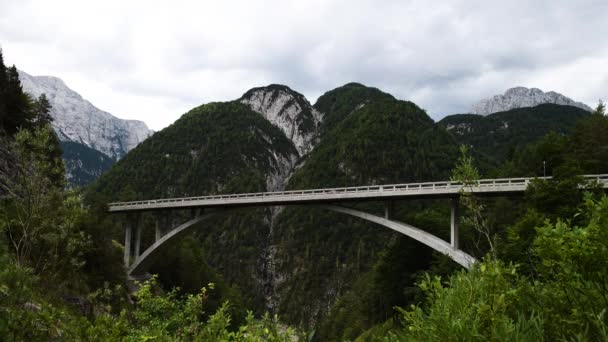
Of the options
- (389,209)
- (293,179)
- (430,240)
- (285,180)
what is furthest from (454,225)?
(285,180)

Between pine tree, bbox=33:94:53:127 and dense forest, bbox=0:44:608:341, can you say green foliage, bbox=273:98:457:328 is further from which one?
pine tree, bbox=33:94:53:127

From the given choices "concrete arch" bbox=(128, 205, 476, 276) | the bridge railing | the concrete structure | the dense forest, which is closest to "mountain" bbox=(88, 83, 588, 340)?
the dense forest

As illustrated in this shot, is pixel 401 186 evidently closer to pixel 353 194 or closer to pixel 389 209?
pixel 389 209

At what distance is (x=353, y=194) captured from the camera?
30.2 metres

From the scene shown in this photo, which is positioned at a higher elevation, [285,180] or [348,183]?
[285,180]

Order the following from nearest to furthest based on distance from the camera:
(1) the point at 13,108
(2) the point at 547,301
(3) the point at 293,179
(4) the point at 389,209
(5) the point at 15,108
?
(2) the point at 547,301 → (4) the point at 389,209 → (1) the point at 13,108 → (5) the point at 15,108 → (3) the point at 293,179

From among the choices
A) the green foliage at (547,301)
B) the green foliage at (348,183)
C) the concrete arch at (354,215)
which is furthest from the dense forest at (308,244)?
the concrete arch at (354,215)

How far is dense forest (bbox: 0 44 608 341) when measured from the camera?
11.3 feet

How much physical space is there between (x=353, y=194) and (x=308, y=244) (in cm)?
9439

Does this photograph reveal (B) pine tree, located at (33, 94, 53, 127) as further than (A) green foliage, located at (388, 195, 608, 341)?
Yes

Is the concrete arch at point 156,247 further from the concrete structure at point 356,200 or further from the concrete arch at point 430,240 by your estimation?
the concrete arch at point 430,240

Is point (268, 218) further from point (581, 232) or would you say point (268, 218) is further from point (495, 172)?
point (581, 232)

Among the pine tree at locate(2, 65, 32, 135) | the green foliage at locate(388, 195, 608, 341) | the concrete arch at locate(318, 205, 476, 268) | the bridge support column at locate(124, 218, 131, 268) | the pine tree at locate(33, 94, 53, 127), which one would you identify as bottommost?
the bridge support column at locate(124, 218, 131, 268)

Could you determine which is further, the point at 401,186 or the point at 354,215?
the point at 401,186
